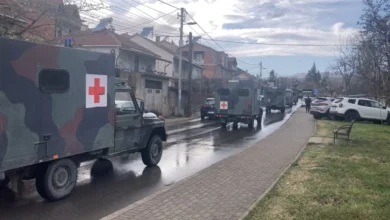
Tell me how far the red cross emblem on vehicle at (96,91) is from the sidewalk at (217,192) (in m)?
2.06

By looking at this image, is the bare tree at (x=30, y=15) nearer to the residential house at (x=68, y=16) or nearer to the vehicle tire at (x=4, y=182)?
the residential house at (x=68, y=16)

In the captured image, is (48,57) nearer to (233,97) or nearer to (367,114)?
(233,97)

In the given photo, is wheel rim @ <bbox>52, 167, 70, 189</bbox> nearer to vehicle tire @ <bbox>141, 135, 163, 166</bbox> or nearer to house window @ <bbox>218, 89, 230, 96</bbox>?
vehicle tire @ <bbox>141, 135, 163, 166</bbox>

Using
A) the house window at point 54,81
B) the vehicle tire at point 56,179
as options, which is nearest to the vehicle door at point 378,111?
the vehicle tire at point 56,179

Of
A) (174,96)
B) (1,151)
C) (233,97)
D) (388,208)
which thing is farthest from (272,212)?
(174,96)

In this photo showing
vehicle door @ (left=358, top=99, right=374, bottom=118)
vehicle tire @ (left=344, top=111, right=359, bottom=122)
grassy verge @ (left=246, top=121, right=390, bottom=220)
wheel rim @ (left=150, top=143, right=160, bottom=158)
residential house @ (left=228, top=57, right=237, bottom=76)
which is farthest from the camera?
residential house @ (left=228, top=57, right=237, bottom=76)

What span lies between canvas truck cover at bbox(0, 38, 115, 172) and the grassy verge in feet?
10.9

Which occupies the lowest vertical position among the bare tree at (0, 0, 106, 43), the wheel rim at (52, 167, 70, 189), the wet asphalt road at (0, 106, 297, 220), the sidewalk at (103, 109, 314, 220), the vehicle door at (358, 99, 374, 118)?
the wet asphalt road at (0, 106, 297, 220)

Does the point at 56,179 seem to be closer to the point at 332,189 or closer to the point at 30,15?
the point at 332,189

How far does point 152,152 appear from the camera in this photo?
375 inches

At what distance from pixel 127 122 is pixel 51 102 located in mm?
2428

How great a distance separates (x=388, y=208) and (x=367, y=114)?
21915 millimetres

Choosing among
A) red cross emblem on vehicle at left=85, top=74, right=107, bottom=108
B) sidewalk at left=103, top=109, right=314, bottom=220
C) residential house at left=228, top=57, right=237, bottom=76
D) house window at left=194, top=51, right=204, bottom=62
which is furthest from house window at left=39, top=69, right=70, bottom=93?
residential house at left=228, top=57, right=237, bottom=76

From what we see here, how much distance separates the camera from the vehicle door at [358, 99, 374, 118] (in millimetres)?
25547
